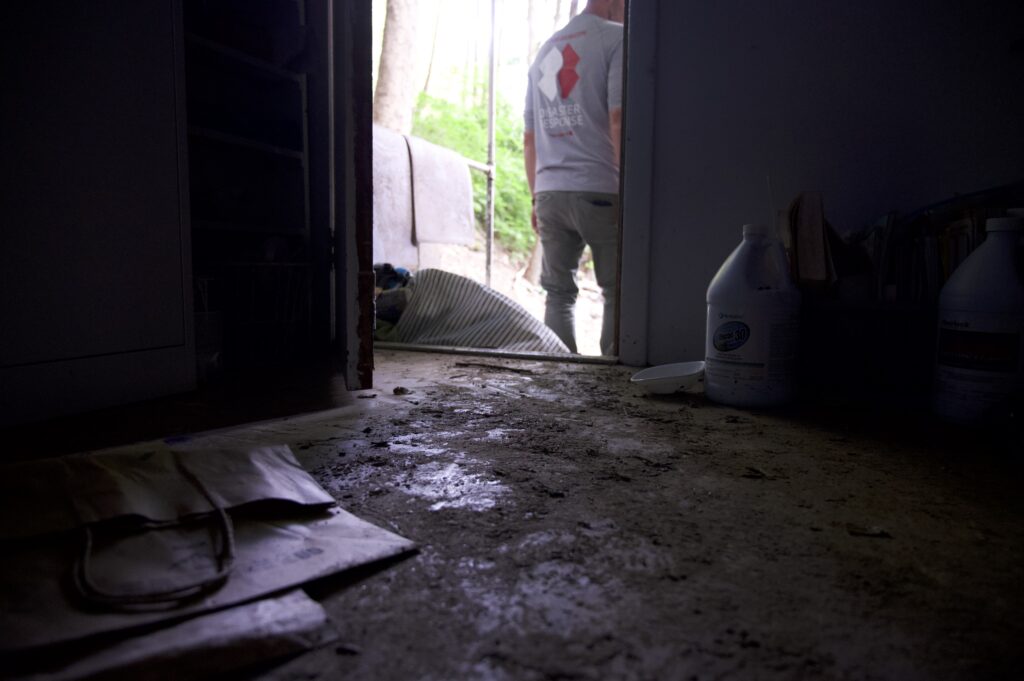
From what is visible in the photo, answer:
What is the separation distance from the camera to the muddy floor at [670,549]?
0.61 metres

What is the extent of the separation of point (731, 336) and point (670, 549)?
3.11 ft

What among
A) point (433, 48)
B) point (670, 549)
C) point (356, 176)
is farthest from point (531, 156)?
point (433, 48)

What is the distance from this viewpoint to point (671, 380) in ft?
6.04

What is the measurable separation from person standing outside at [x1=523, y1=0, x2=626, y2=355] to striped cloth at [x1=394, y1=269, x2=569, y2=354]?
0.38 metres

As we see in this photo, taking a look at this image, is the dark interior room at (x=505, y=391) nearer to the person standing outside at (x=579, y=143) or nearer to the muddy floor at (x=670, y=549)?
the muddy floor at (x=670, y=549)

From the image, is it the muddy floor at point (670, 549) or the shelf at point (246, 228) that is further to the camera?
the shelf at point (246, 228)

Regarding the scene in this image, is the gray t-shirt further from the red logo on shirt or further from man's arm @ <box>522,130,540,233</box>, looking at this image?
man's arm @ <box>522,130,540,233</box>

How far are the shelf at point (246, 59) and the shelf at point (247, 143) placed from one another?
0.26 m

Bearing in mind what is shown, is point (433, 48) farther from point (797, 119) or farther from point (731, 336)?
point (731, 336)

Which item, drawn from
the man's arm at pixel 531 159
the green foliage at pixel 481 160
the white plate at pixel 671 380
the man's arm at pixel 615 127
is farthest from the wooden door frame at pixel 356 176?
the green foliage at pixel 481 160

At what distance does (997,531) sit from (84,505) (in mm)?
1234

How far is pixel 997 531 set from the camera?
0.90 metres

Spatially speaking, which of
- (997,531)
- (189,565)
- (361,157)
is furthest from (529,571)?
(361,157)

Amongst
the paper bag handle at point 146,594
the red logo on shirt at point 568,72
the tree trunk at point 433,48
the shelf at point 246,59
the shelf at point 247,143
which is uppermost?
the tree trunk at point 433,48
